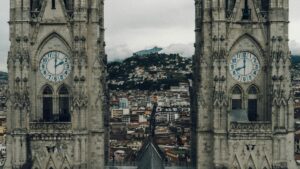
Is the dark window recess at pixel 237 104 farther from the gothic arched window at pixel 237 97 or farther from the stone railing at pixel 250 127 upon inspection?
the stone railing at pixel 250 127

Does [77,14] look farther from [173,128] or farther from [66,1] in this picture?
[173,128]

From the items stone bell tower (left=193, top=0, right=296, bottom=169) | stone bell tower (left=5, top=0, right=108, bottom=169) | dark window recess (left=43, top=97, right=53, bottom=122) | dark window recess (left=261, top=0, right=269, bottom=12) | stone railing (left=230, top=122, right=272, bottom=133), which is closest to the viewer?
stone bell tower (left=193, top=0, right=296, bottom=169)

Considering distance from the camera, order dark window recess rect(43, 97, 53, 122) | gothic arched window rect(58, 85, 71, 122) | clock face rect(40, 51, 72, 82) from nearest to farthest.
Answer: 1. clock face rect(40, 51, 72, 82)
2. gothic arched window rect(58, 85, 71, 122)
3. dark window recess rect(43, 97, 53, 122)

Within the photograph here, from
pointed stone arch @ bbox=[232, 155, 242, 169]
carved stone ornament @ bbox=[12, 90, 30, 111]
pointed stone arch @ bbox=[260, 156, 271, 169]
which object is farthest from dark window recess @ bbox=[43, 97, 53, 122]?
pointed stone arch @ bbox=[260, 156, 271, 169]

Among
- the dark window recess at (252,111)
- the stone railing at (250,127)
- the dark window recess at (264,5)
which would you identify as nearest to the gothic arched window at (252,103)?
the dark window recess at (252,111)

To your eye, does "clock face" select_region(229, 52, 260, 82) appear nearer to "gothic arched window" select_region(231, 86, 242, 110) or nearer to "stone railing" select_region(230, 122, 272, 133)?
"gothic arched window" select_region(231, 86, 242, 110)
